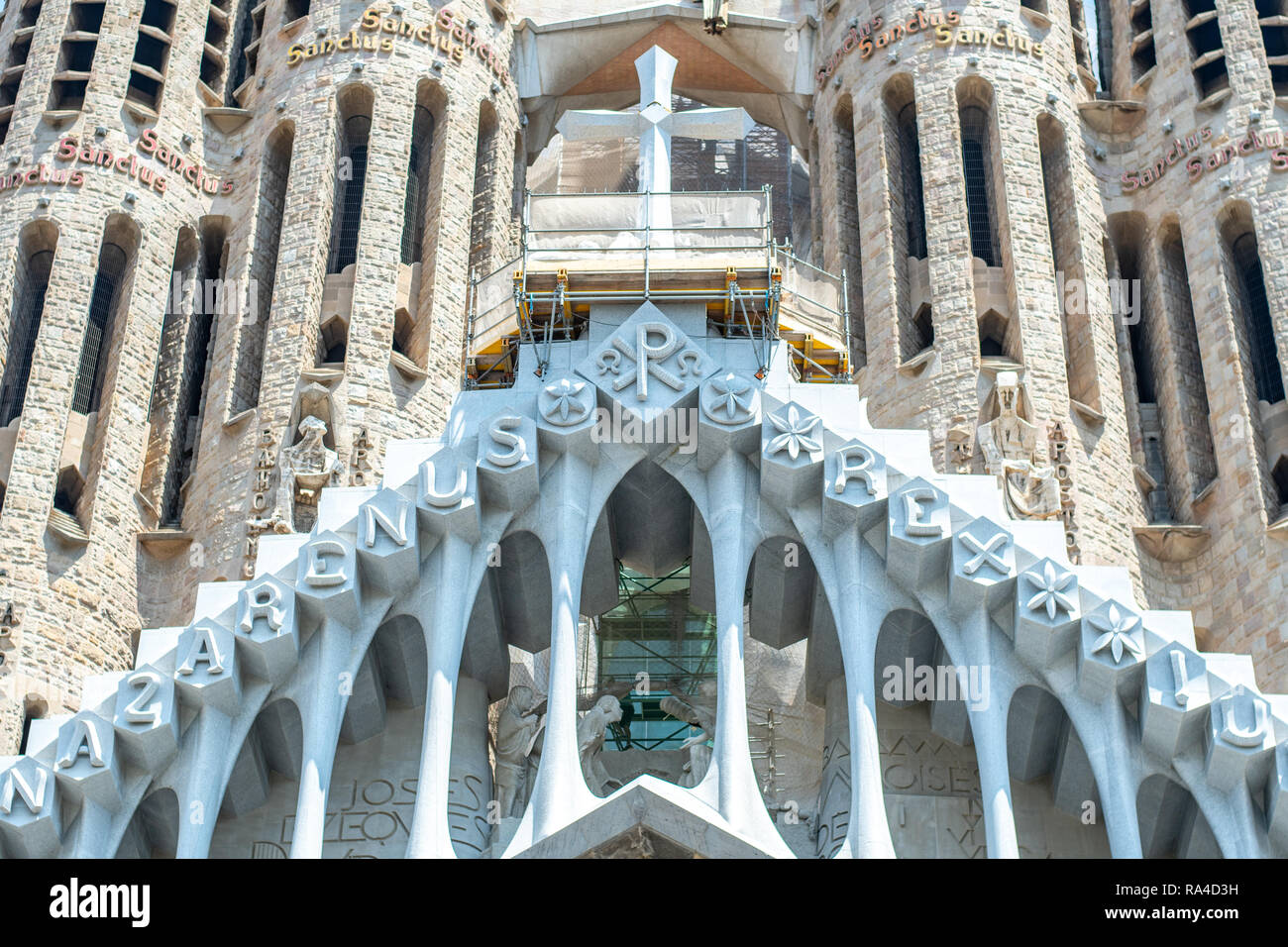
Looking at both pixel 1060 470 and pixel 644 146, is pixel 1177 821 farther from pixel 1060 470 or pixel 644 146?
pixel 644 146

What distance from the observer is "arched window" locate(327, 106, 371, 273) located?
1572 inches

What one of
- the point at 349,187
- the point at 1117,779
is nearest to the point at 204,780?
the point at 1117,779

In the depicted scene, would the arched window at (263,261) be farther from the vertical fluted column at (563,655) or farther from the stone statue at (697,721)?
the stone statue at (697,721)

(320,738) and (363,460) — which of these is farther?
(363,460)

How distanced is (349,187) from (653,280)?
8.58m

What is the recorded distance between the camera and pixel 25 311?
3847 centimetres

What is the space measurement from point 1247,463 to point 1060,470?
2336mm

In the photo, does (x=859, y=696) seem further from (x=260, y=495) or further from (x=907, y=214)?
(x=907, y=214)

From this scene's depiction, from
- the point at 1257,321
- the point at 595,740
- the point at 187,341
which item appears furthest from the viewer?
the point at 187,341

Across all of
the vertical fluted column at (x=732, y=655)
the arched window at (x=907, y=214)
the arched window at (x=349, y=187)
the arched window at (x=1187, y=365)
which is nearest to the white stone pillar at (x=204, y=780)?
the vertical fluted column at (x=732, y=655)

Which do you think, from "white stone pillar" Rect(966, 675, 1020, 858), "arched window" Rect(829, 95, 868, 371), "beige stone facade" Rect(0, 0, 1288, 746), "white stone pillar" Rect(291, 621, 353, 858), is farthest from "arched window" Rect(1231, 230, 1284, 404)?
"white stone pillar" Rect(291, 621, 353, 858)

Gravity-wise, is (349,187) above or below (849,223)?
above

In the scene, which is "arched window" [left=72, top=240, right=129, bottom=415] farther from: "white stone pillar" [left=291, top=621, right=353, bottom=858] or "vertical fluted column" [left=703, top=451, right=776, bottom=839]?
"vertical fluted column" [left=703, top=451, right=776, bottom=839]

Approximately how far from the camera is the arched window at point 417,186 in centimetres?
4028
